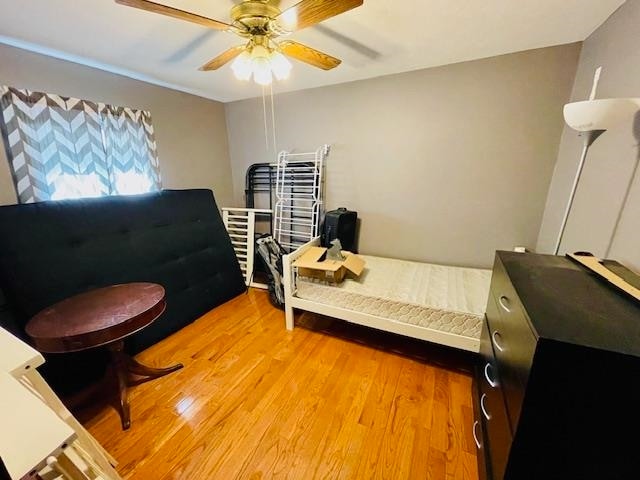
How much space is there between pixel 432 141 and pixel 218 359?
252cm

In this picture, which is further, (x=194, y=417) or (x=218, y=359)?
(x=218, y=359)

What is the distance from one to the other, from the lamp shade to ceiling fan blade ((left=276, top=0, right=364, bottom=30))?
41.6 inches

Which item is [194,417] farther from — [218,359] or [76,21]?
[76,21]

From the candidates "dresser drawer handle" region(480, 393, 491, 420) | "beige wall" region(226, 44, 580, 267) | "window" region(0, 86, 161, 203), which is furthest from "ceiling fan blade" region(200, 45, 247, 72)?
"dresser drawer handle" region(480, 393, 491, 420)

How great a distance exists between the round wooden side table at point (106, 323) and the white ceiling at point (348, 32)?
1.54 meters

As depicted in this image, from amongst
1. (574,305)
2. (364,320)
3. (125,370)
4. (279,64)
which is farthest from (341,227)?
(125,370)

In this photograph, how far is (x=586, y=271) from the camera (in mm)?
1058

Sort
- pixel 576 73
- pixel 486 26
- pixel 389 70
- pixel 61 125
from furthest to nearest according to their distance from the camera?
pixel 389 70 → pixel 61 125 → pixel 576 73 → pixel 486 26

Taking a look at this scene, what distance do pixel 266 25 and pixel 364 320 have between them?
1.87 m

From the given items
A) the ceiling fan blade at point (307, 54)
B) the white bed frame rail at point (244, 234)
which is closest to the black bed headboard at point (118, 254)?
the white bed frame rail at point (244, 234)

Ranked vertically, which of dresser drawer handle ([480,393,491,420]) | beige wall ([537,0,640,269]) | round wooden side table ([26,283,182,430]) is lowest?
dresser drawer handle ([480,393,491,420])

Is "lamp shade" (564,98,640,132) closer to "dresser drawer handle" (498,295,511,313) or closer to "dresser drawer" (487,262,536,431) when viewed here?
"dresser drawer" (487,262,536,431)

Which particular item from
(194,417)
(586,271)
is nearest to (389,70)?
(586,271)

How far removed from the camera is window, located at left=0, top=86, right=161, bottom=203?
1.76 meters
